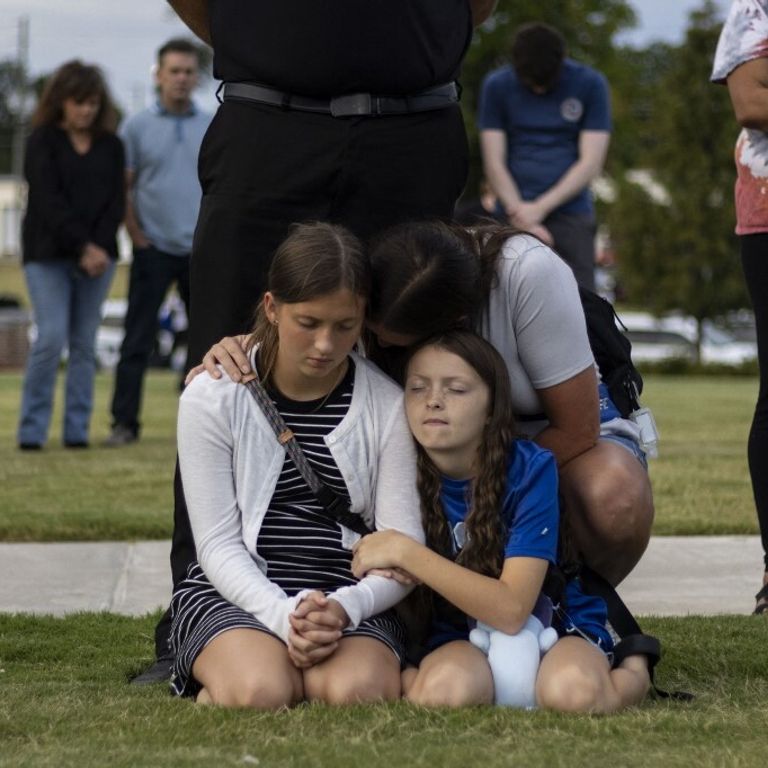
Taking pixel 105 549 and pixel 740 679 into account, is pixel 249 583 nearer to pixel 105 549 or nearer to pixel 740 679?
pixel 740 679

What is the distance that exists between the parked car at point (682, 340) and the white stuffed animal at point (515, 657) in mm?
29809

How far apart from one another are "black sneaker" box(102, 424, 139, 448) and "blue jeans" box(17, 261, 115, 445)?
6.7 inches

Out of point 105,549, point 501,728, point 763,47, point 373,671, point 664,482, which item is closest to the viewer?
point 501,728

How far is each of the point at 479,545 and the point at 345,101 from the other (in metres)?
1.05

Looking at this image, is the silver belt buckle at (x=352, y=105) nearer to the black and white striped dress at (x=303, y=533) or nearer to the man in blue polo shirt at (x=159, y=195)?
the black and white striped dress at (x=303, y=533)

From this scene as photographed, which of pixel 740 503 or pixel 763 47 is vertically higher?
pixel 763 47

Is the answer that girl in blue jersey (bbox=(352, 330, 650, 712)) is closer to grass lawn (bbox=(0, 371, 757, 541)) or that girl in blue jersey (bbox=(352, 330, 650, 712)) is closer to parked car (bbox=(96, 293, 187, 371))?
grass lawn (bbox=(0, 371, 757, 541))

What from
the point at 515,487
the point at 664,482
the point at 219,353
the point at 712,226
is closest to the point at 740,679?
the point at 515,487

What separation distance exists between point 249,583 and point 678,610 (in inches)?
63.4

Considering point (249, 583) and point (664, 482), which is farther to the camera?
point (664, 482)

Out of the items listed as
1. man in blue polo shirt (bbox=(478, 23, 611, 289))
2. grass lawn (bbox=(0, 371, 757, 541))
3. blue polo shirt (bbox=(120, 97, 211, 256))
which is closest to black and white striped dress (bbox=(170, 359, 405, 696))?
grass lawn (bbox=(0, 371, 757, 541))

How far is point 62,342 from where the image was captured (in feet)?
29.3

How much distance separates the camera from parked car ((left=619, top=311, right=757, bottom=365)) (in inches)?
1363

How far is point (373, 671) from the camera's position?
3.30 metres
